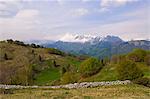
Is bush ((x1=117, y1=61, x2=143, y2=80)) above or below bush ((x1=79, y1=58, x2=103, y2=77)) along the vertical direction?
above

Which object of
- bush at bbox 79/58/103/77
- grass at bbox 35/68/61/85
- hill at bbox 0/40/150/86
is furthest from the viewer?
grass at bbox 35/68/61/85

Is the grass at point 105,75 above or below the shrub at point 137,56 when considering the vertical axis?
below

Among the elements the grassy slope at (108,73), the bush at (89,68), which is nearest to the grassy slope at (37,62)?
the grassy slope at (108,73)

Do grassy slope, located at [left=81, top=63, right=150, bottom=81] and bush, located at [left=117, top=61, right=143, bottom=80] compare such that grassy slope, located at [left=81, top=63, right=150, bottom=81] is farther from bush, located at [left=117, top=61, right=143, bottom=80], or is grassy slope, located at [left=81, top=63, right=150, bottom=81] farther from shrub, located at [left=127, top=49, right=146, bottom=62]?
bush, located at [left=117, top=61, right=143, bottom=80]

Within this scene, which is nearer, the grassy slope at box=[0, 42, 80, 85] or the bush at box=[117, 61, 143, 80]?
the bush at box=[117, 61, 143, 80]

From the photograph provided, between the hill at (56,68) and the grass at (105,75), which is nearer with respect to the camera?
the hill at (56,68)

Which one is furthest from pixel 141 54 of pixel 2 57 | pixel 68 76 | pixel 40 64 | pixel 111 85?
pixel 111 85

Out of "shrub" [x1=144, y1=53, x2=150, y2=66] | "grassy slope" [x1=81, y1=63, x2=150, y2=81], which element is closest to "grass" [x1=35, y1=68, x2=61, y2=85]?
"grassy slope" [x1=81, y1=63, x2=150, y2=81]

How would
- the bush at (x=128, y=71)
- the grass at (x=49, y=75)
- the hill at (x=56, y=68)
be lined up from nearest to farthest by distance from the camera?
the bush at (x=128, y=71)
the hill at (x=56, y=68)
the grass at (x=49, y=75)

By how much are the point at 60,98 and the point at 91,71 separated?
264 feet

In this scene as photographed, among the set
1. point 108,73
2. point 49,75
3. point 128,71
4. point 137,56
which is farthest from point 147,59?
point 128,71

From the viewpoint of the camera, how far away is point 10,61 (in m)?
169

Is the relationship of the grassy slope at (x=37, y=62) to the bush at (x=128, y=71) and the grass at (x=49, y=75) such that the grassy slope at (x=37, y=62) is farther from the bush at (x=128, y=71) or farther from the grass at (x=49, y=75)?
the bush at (x=128, y=71)

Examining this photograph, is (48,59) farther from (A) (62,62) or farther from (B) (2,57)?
(B) (2,57)
